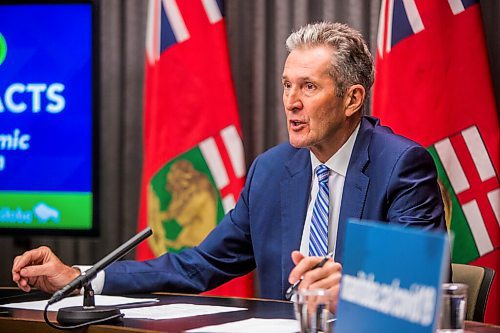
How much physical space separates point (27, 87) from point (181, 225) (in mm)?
757

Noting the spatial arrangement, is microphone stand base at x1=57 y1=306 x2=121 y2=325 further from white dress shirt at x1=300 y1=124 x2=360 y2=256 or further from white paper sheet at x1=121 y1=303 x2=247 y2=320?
white dress shirt at x1=300 y1=124 x2=360 y2=256

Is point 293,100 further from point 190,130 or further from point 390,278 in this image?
point 390,278

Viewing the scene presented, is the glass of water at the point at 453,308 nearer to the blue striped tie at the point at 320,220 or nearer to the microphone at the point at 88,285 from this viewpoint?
the microphone at the point at 88,285

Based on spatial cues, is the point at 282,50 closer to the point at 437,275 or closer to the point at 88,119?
the point at 88,119

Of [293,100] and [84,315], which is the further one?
[293,100]

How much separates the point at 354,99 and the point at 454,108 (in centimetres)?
68

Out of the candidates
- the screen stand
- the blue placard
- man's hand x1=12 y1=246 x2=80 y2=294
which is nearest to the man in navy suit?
man's hand x1=12 y1=246 x2=80 y2=294

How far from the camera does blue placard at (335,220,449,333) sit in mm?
1242

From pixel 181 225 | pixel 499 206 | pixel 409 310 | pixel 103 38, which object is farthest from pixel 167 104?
pixel 409 310

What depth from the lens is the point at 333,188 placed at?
2.52 m

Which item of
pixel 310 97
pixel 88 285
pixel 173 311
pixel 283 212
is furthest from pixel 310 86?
pixel 88 285

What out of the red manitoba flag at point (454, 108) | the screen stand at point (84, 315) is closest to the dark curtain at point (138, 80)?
the red manitoba flag at point (454, 108)

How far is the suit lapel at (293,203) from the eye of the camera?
2.49 m

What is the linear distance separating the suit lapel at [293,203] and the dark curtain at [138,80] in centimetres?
113
